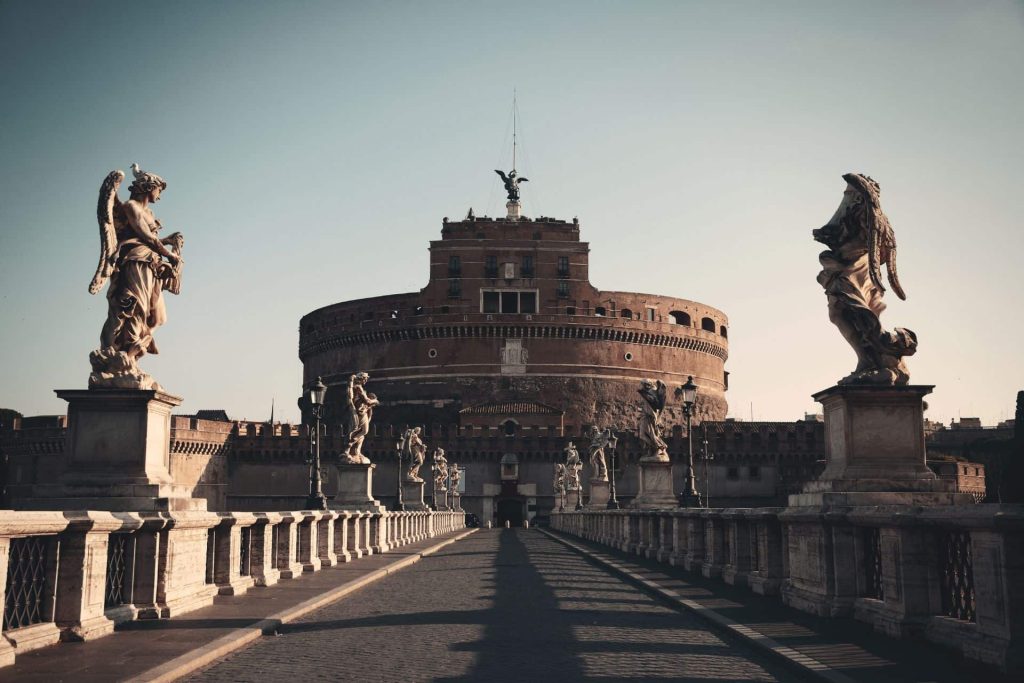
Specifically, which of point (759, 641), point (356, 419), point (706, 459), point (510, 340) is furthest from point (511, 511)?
point (759, 641)

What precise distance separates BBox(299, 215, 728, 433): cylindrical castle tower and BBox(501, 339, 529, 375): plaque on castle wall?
84 millimetres

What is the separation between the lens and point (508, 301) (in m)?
91.9

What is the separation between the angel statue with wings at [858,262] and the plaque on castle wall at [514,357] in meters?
78.0

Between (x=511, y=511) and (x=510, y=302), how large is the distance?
1964 centimetres

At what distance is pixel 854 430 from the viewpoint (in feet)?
31.7

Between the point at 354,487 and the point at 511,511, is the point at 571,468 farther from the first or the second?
the point at 354,487

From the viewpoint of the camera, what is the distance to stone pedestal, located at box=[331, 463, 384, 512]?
2648 cm

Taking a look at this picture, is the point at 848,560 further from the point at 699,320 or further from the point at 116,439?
the point at 699,320

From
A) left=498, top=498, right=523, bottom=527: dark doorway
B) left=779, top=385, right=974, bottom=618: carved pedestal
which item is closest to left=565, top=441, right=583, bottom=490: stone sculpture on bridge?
left=498, top=498, right=523, bottom=527: dark doorway

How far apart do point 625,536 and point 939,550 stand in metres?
18.5

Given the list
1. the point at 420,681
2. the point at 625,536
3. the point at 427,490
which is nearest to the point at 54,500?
the point at 420,681

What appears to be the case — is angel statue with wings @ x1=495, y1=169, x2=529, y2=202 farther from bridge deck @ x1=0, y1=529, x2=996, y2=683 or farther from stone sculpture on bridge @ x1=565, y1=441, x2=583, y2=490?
bridge deck @ x1=0, y1=529, x2=996, y2=683

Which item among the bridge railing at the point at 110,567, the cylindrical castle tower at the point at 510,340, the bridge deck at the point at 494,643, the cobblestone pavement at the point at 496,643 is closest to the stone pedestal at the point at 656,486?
the cobblestone pavement at the point at 496,643

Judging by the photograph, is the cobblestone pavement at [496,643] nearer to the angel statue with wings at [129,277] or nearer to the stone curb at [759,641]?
the stone curb at [759,641]
